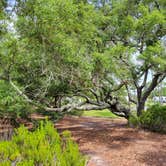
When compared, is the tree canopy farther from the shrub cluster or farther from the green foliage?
the shrub cluster

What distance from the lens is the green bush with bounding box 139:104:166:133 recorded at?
11.8m

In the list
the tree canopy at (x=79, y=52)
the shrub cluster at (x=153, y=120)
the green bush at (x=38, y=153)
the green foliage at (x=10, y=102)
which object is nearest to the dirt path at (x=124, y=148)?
the shrub cluster at (x=153, y=120)

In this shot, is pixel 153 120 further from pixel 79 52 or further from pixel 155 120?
pixel 79 52

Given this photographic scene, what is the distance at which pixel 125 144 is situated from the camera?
9336 millimetres

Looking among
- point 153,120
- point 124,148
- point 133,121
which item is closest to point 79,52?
point 124,148

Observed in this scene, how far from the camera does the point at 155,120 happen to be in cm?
1202

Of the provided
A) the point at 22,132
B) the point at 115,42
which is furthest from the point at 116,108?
the point at 22,132

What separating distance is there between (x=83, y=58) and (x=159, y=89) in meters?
10.1

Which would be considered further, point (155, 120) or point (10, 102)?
point (155, 120)

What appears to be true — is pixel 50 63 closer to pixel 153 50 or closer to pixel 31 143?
pixel 153 50

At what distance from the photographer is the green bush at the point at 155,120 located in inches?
466

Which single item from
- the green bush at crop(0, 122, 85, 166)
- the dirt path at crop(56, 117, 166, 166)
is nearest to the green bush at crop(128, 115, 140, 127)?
the dirt path at crop(56, 117, 166, 166)

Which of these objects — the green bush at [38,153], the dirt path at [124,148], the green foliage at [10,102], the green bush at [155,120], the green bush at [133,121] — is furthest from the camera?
the green bush at [133,121]

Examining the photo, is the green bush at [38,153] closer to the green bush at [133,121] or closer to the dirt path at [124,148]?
the dirt path at [124,148]
